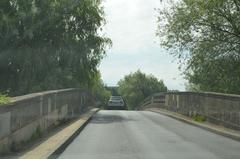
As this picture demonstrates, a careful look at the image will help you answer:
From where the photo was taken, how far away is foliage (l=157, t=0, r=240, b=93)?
2956cm

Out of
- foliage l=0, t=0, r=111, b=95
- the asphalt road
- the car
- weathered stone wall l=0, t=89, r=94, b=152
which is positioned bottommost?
the asphalt road

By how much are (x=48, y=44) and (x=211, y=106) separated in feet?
55.0

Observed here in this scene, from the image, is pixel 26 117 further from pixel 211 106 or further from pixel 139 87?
pixel 139 87

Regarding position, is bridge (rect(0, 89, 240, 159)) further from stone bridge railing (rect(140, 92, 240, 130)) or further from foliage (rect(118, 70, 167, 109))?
foliage (rect(118, 70, 167, 109))

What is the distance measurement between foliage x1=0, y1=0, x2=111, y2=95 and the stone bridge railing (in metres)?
7.13

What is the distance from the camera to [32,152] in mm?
12031

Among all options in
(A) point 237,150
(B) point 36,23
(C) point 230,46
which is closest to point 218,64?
(C) point 230,46

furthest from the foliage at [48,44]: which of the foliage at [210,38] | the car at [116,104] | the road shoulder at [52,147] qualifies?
the car at [116,104]

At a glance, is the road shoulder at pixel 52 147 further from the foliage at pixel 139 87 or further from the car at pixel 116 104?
the foliage at pixel 139 87

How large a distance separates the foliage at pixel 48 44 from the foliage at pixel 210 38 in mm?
6778

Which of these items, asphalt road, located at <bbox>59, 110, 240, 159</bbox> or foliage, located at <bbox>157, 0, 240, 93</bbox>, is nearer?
asphalt road, located at <bbox>59, 110, 240, 159</bbox>

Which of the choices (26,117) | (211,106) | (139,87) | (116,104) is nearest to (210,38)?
(211,106)

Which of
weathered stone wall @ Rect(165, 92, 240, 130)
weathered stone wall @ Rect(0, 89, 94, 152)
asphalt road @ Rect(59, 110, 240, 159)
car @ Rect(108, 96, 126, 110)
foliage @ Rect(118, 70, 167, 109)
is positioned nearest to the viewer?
weathered stone wall @ Rect(0, 89, 94, 152)

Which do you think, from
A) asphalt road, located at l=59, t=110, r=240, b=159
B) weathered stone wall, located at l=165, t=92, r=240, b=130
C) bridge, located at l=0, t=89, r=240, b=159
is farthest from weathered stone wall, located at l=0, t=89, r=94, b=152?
weathered stone wall, located at l=165, t=92, r=240, b=130
